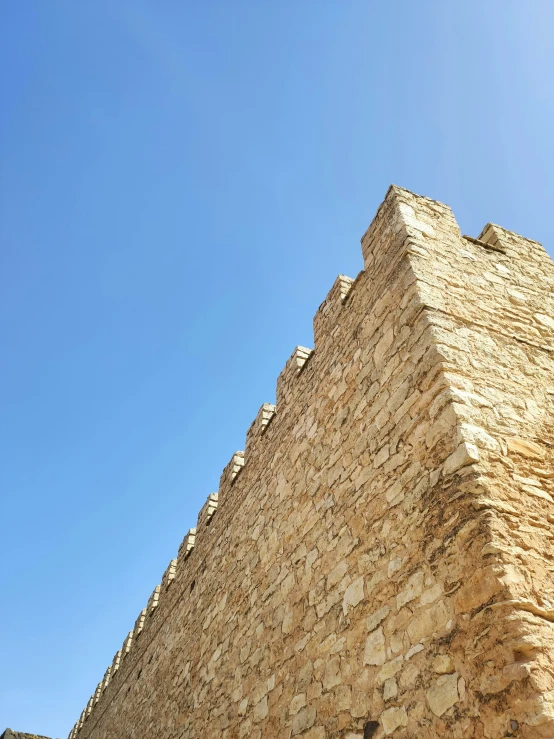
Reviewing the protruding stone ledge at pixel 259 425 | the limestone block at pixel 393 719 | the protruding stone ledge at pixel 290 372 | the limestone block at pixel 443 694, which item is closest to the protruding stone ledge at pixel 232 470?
the protruding stone ledge at pixel 259 425

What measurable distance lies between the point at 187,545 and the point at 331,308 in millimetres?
4924

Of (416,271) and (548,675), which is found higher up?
(416,271)

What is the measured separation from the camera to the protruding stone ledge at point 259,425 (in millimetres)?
6232

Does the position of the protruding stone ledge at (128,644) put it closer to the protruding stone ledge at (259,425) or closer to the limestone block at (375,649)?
the protruding stone ledge at (259,425)

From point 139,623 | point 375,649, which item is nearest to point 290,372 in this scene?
point 375,649

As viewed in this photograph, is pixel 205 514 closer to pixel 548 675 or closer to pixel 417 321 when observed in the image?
pixel 417 321

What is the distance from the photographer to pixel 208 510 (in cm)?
768

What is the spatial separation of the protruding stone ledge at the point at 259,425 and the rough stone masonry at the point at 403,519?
0.42m

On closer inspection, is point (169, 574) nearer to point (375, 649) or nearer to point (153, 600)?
point (153, 600)

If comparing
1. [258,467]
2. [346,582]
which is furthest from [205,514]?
[346,582]

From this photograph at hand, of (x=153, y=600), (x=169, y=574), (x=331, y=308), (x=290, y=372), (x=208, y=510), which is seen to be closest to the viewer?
(x=331, y=308)

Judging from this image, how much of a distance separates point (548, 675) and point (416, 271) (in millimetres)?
2523

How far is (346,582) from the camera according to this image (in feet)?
11.2

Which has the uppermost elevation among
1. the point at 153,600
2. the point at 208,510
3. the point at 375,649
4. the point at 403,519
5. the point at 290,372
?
the point at 290,372
